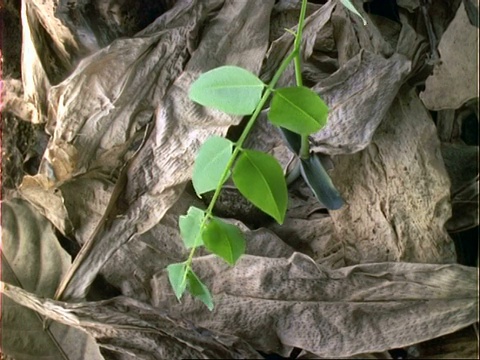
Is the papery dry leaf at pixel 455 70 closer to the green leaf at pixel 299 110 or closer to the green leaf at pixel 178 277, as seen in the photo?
the green leaf at pixel 299 110

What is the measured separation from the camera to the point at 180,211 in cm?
51

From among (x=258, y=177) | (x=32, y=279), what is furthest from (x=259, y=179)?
(x=32, y=279)

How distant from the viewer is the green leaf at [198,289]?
0.45 m

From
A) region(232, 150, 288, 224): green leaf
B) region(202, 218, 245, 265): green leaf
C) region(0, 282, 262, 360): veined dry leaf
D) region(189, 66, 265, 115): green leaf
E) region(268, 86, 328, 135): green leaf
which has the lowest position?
region(0, 282, 262, 360): veined dry leaf

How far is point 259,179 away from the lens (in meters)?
0.40

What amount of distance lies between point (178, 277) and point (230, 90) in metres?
0.14

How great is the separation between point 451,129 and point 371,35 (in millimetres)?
96

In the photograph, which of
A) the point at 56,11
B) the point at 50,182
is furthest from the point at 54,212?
the point at 56,11

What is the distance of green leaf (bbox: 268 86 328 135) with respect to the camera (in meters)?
0.39

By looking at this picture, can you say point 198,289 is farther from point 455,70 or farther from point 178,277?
point 455,70

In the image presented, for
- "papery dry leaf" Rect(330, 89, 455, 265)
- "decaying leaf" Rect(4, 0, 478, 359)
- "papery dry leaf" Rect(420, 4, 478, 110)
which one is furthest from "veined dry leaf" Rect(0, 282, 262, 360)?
"papery dry leaf" Rect(420, 4, 478, 110)

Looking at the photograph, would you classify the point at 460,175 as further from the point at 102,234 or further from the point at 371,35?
the point at 102,234

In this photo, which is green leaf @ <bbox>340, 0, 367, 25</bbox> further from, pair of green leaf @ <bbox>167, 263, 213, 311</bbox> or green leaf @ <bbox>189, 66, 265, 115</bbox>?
pair of green leaf @ <bbox>167, 263, 213, 311</bbox>

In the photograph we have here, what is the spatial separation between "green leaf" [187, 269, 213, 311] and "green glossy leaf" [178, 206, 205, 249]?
0.02 meters
